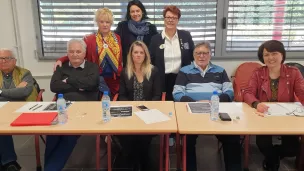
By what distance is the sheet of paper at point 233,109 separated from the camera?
2.13m

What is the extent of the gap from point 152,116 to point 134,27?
1.39 m

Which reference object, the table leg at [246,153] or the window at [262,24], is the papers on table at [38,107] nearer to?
the table leg at [246,153]

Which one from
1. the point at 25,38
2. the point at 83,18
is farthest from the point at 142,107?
the point at 25,38

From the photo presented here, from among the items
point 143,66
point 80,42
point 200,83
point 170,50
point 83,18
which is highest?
point 83,18

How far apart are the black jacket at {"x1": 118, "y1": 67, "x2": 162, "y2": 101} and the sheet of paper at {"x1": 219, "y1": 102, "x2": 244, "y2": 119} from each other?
700 mm

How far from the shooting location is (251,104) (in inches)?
93.1

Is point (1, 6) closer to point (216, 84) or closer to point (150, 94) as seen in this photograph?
point (150, 94)

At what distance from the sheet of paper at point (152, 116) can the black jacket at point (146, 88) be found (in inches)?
23.9

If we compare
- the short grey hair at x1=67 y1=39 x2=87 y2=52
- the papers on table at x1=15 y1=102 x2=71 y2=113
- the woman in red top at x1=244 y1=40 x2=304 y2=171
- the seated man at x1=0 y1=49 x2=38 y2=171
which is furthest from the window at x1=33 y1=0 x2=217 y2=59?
the papers on table at x1=15 y1=102 x2=71 y2=113

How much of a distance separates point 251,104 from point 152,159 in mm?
1114

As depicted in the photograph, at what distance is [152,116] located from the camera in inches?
83.2

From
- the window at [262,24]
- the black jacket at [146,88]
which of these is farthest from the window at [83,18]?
the black jacket at [146,88]

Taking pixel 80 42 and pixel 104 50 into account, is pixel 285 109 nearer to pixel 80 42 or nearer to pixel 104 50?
pixel 104 50

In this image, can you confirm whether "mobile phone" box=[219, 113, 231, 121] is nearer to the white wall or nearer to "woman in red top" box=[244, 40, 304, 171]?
"woman in red top" box=[244, 40, 304, 171]
